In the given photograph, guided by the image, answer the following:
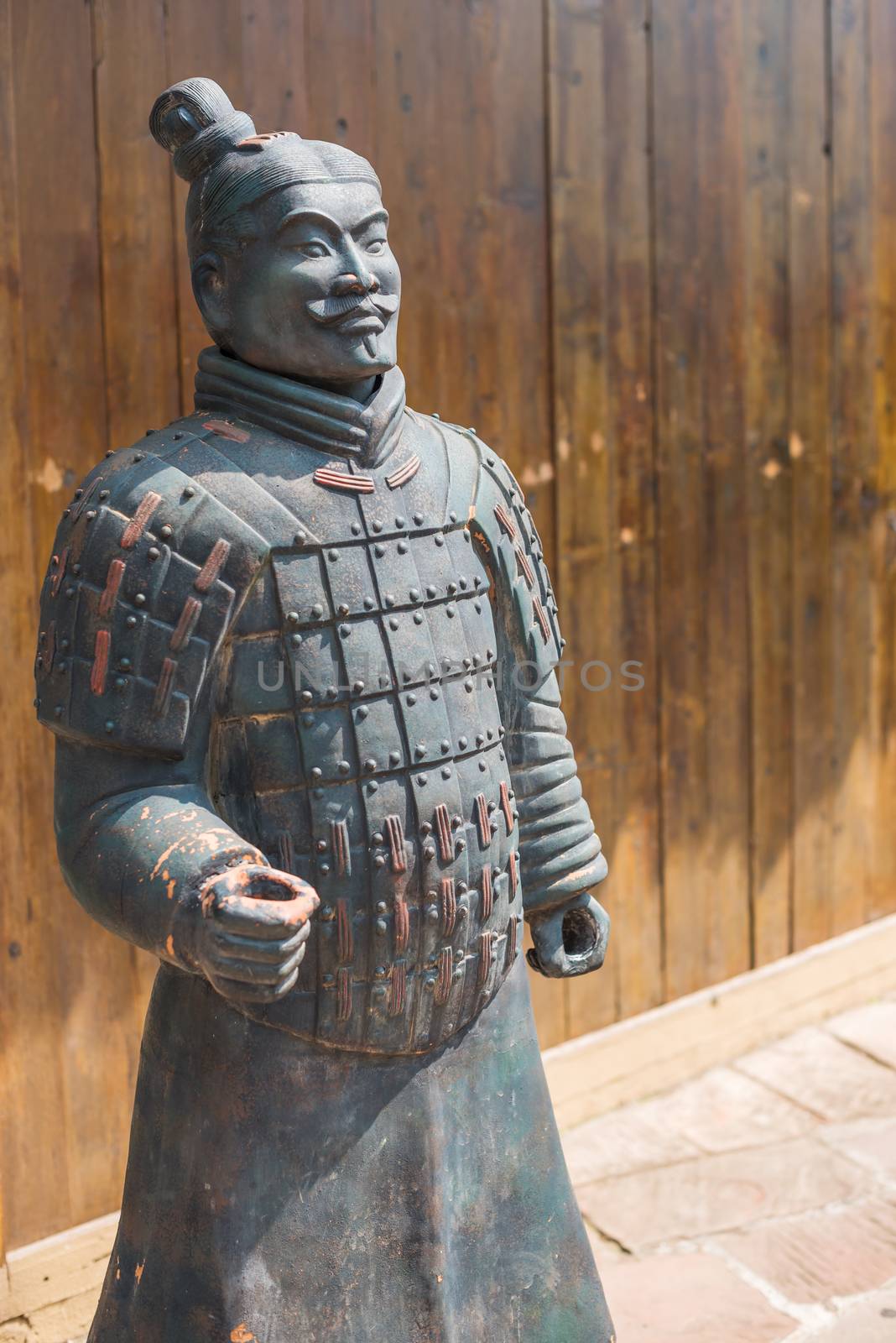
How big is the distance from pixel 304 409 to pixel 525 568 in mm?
427

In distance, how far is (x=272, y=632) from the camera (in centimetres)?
178

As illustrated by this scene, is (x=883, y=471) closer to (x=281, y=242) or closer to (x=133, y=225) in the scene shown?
(x=133, y=225)

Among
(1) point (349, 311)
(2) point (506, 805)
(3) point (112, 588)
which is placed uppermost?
(1) point (349, 311)

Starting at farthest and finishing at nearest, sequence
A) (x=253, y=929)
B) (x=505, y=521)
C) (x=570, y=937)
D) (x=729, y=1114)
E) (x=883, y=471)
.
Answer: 1. (x=883, y=471)
2. (x=729, y=1114)
3. (x=570, y=937)
4. (x=505, y=521)
5. (x=253, y=929)

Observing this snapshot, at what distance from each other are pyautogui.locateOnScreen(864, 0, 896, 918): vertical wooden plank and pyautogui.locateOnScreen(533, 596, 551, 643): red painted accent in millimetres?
2603

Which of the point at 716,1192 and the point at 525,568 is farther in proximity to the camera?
the point at 716,1192

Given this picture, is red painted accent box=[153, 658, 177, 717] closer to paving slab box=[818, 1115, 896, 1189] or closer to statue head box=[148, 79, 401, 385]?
statue head box=[148, 79, 401, 385]

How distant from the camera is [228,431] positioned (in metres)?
1.83

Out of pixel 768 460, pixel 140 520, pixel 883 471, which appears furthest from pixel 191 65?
pixel 883 471

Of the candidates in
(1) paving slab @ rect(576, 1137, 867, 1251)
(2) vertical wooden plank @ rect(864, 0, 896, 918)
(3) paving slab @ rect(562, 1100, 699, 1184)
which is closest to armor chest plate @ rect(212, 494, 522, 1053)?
(1) paving slab @ rect(576, 1137, 867, 1251)

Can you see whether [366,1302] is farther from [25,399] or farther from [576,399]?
[576,399]

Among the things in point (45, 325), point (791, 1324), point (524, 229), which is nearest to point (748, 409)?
point (524, 229)

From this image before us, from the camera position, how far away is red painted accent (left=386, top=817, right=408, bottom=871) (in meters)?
1.81

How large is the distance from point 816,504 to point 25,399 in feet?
7.85
